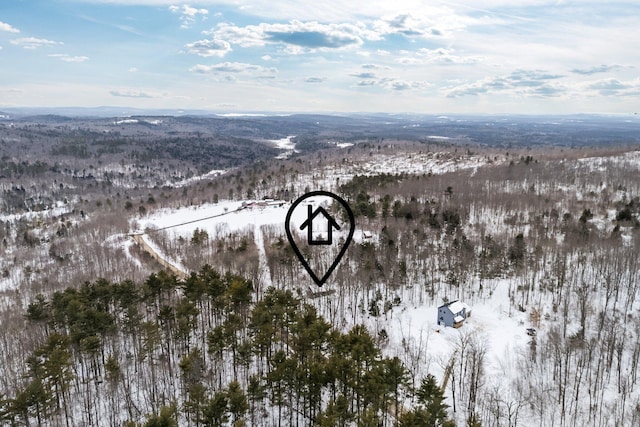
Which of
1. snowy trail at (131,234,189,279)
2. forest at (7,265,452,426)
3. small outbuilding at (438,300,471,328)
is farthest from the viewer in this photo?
snowy trail at (131,234,189,279)

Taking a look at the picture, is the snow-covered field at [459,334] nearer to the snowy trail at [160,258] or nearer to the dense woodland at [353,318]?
the dense woodland at [353,318]

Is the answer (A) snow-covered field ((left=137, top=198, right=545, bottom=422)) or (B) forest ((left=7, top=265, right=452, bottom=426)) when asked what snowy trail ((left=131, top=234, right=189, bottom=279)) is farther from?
(B) forest ((left=7, top=265, right=452, bottom=426))

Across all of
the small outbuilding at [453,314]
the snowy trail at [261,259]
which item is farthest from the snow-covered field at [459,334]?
the small outbuilding at [453,314]

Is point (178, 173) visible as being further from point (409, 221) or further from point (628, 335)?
point (628, 335)

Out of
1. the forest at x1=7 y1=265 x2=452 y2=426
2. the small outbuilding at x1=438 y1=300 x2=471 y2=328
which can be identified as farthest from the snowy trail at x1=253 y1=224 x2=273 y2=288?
the small outbuilding at x1=438 y1=300 x2=471 y2=328

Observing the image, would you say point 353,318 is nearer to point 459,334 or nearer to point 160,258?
point 459,334

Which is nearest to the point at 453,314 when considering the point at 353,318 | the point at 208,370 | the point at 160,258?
the point at 353,318

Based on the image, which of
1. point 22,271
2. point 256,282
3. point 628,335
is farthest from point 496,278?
point 22,271
